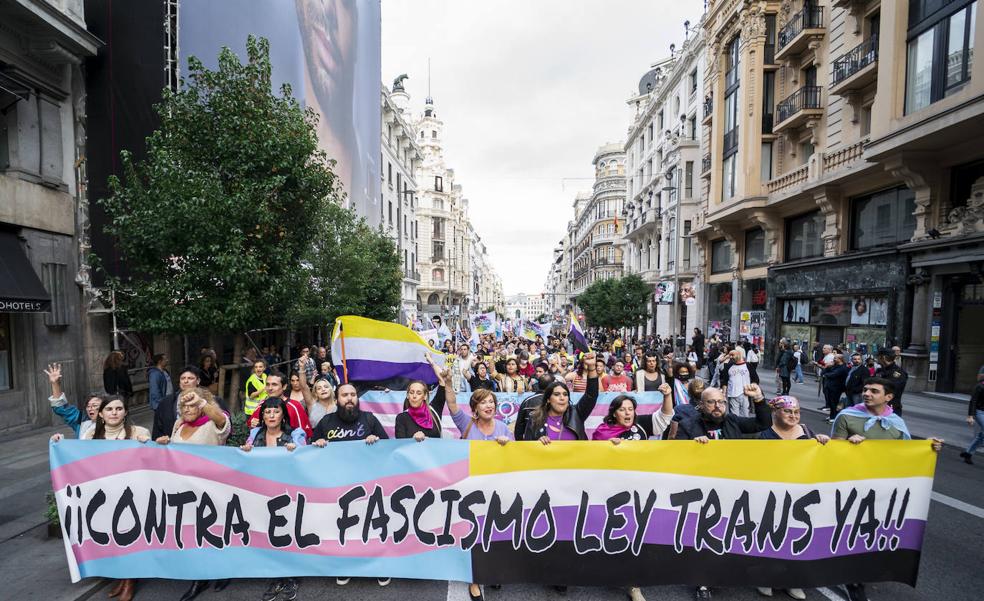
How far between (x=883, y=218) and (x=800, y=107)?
20.3 feet

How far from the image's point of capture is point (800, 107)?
19.2 m

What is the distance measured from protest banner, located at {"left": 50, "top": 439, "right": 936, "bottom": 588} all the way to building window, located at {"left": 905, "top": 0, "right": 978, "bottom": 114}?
1488cm

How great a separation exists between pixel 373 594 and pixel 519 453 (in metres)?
1.75

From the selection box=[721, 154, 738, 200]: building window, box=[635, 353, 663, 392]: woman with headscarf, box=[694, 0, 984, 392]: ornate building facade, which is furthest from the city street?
box=[721, 154, 738, 200]: building window

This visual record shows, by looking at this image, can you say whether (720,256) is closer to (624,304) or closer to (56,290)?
(624,304)

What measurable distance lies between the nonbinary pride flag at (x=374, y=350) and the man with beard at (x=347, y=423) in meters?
2.56

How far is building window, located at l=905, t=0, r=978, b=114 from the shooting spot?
12.2m

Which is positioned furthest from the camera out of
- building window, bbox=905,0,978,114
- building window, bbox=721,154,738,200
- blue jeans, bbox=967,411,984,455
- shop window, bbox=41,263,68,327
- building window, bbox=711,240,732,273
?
building window, bbox=711,240,732,273

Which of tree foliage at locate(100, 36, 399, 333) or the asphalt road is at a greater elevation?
tree foliage at locate(100, 36, 399, 333)

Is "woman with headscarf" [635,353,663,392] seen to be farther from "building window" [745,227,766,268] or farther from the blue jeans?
"building window" [745,227,766,268]

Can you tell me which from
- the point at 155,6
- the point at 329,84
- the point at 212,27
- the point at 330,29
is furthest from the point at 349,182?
the point at 155,6

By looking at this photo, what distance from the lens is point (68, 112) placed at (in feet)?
34.3

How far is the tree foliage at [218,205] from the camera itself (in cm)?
727

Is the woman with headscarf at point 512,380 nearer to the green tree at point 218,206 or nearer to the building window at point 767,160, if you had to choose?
the green tree at point 218,206
